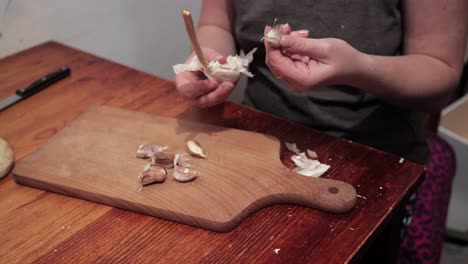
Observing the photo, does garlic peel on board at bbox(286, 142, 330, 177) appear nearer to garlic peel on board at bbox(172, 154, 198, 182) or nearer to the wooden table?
the wooden table

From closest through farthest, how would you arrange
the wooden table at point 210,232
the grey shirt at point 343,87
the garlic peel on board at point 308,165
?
1. the wooden table at point 210,232
2. the garlic peel on board at point 308,165
3. the grey shirt at point 343,87

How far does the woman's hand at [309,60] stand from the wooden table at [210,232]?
0.12 meters

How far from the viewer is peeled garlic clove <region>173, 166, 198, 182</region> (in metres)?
0.62

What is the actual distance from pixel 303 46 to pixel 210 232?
26 centimetres

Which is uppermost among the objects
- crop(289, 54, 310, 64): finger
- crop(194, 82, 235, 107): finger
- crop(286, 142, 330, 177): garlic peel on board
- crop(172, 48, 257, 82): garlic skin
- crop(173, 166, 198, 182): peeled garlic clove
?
crop(289, 54, 310, 64): finger

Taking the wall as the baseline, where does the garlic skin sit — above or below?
above

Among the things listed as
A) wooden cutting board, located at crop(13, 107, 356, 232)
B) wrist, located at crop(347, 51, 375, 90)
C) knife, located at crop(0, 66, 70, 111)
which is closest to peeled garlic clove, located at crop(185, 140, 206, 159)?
wooden cutting board, located at crop(13, 107, 356, 232)

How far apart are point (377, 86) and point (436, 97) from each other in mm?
121

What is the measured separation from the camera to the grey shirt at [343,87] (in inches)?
31.0

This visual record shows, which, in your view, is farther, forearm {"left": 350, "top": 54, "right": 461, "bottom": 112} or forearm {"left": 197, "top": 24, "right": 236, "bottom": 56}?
forearm {"left": 197, "top": 24, "right": 236, "bottom": 56}

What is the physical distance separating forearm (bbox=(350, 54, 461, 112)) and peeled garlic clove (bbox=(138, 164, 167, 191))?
30 centimetres

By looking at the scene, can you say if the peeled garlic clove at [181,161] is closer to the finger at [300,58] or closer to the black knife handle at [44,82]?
the finger at [300,58]

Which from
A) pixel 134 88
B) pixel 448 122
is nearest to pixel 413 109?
pixel 134 88

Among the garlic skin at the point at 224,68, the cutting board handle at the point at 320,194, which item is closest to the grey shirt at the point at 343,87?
the garlic skin at the point at 224,68
